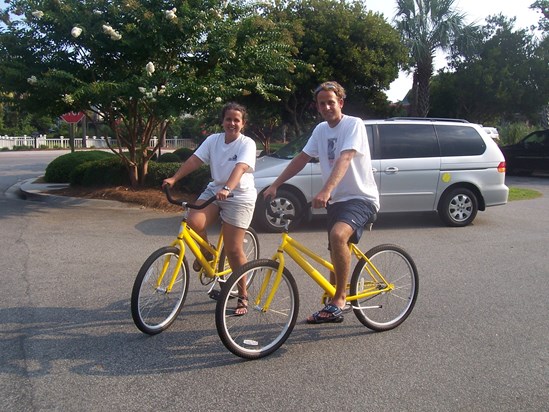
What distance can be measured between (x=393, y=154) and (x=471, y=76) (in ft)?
72.3

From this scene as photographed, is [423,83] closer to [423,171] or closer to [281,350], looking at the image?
[423,171]

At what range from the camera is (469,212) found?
9352 mm

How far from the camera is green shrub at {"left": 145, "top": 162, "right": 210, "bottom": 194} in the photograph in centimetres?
1159

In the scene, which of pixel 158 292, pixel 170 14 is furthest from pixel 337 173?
pixel 170 14

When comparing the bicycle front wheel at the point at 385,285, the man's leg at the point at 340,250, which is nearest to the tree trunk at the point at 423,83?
the bicycle front wheel at the point at 385,285

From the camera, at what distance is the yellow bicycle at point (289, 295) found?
13.1 ft

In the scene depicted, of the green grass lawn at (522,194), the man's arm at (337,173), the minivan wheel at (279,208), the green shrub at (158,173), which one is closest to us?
the man's arm at (337,173)

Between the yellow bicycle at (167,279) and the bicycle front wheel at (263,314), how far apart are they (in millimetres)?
124

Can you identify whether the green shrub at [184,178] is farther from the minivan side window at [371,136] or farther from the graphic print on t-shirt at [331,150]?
the graphic print on t-shirt at [331,150]

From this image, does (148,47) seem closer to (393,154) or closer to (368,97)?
(393,154)

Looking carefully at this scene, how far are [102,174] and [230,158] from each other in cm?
945

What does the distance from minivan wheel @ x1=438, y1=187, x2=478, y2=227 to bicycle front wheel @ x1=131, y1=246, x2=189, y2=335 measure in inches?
233

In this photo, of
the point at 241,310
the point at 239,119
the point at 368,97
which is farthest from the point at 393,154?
the point at 368,97

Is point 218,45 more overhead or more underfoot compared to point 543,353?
more overhead
